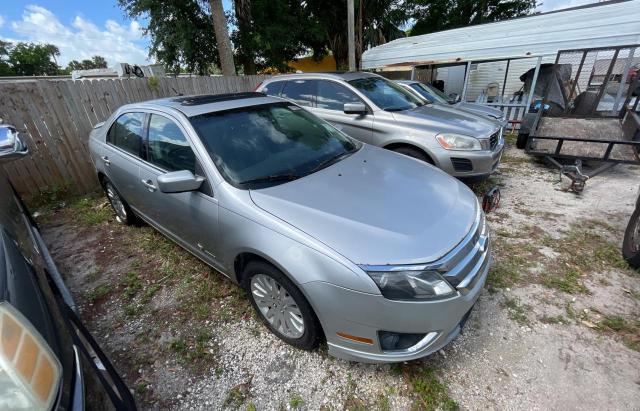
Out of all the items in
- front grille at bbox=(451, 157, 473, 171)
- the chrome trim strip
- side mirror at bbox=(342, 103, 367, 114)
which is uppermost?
side mirror at bbox=(342, 103, 367, 114)

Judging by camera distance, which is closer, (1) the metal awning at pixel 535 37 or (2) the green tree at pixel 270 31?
(1) the metal awning at pixel 535 37

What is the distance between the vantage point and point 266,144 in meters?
2.43

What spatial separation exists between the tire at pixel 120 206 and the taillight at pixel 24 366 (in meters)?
3.14

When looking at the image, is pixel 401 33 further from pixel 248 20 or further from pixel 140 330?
pixel 140 330

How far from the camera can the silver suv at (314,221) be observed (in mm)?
1587

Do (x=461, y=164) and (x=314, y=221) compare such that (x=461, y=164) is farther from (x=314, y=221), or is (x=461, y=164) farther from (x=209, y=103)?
(x=209, y=103)

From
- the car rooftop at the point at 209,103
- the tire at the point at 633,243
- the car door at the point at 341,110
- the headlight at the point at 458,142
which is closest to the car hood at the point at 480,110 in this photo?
the headlight at the point at 458,142

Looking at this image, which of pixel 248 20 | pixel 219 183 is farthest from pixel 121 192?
pixel 248 20

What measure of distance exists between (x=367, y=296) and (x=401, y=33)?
22.9 metres

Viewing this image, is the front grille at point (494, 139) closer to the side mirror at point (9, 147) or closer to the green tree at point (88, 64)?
the side mirror at point (9, 147)

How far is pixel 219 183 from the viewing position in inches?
81.1

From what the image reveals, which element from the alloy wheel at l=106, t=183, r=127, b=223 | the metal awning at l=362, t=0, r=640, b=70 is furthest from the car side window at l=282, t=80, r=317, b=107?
the metal awning at l=362, t=0, r=640, b=70

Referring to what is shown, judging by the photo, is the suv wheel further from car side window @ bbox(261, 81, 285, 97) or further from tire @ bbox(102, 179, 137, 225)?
car side window @ bbox(261, 81, 285, 97)

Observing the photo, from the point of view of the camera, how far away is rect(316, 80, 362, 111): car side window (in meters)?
4.52
